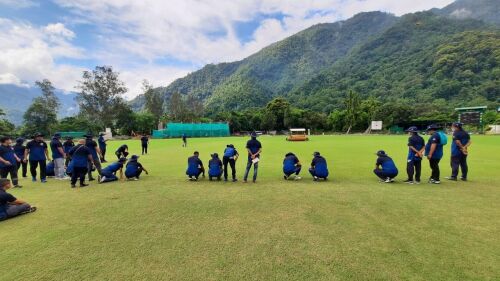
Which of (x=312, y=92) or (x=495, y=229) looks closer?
(x=495, y=229)

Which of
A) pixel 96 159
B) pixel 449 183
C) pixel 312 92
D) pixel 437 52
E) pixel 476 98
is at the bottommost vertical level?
pixel 449 183

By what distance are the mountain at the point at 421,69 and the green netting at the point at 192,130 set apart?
184 feet

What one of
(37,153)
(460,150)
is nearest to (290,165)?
(460,150)

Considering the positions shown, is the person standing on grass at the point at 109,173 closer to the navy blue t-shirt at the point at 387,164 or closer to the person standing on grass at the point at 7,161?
the person standing on grass at the point at 7,161

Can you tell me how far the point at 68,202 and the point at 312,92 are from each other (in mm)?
142073

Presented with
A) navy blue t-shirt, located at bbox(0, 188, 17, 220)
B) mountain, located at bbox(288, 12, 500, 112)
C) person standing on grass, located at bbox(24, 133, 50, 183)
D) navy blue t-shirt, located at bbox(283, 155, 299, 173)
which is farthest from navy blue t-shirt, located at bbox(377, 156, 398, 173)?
mountain, located at bbox(288, 12, 500, 112)

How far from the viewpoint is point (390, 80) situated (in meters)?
127

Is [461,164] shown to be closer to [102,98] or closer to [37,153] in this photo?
[37,153]

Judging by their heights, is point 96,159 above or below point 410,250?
above

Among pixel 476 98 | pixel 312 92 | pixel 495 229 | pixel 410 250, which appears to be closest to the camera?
pixel 410 250

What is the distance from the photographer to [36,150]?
33.5ft

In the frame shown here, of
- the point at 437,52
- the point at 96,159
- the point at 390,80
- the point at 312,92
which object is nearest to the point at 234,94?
the point at 312,92

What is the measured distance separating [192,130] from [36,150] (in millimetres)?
58950

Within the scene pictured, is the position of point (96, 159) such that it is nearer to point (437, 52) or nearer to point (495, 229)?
point (495, 229)
